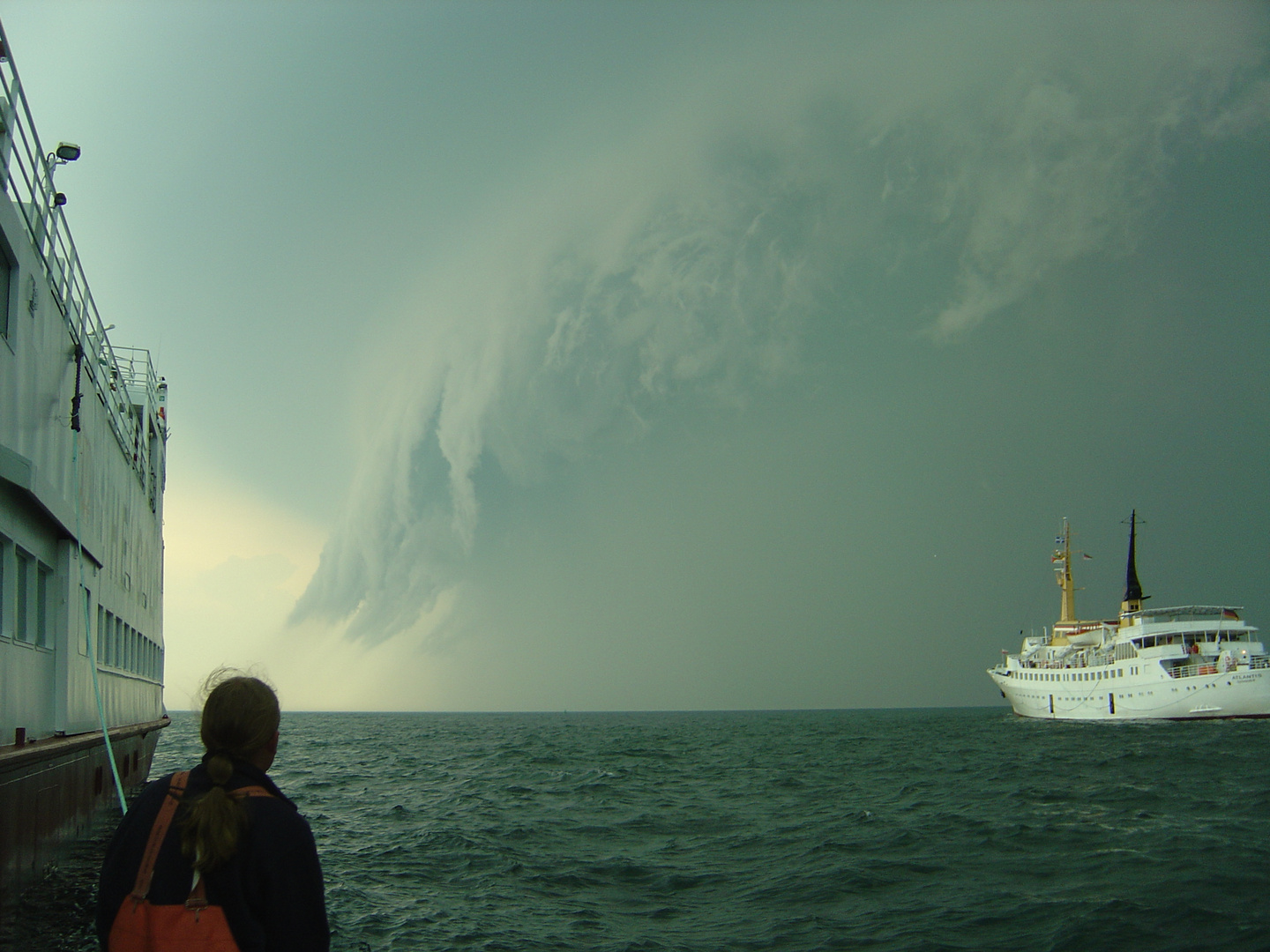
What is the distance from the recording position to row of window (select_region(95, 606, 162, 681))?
50.1ft

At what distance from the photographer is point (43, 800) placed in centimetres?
927

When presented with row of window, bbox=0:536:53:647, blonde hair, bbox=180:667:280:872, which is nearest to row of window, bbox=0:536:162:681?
row of window, bbox=0:536:53:647

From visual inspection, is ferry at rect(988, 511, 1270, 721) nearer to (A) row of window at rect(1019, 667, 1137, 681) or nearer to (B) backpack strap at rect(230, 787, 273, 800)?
(A) row of window at rect(1019, 667, 1137, 681)

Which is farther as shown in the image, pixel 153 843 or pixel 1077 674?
pixel 1077 674

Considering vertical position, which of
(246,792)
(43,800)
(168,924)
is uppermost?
(246,792)

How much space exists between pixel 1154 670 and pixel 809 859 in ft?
171

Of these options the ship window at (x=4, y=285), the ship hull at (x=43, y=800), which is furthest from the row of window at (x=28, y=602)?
the ship window at (x=4, y=285)

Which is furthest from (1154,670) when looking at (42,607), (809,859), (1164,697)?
(42,607)

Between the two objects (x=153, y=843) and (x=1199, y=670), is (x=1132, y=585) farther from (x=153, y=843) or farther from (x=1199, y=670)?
(x=153, y=843)

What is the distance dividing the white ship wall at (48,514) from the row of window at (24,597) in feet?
0.05

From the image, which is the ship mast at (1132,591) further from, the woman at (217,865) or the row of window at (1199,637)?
the woman at (217,865)

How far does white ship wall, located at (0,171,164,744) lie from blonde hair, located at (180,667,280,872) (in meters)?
6.77

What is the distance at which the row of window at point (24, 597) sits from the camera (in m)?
8.70

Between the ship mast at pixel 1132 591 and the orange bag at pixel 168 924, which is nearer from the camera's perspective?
the orange bag at pixel 168 924
